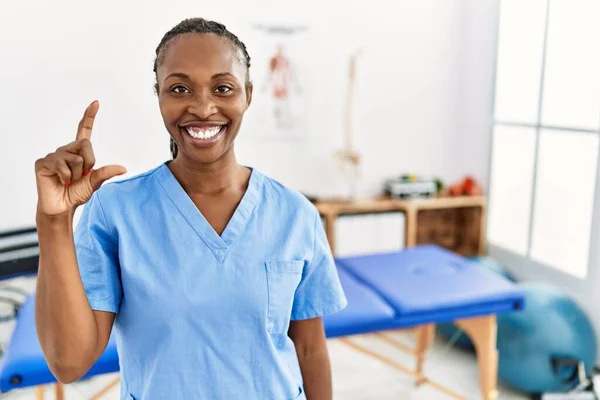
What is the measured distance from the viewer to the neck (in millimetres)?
933

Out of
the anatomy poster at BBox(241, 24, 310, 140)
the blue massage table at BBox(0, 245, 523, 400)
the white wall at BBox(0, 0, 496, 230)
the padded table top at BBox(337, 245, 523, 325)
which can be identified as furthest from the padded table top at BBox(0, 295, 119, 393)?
the anatomy poster at BBox(241, 24, 310, 140)

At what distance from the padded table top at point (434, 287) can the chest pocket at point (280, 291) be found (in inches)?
39.4

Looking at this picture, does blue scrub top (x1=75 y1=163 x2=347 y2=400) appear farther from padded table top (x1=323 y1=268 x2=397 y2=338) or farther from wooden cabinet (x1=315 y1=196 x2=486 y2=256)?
wooden cabinet (x1=315 y1=196 x2=486 y2=256)

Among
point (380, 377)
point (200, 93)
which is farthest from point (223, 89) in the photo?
point (380, 377)

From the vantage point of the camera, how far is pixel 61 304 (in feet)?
2.45

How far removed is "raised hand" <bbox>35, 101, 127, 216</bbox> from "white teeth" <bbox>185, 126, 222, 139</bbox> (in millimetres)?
133

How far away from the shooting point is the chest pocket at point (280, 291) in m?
0.91

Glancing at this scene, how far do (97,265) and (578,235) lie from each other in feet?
7.97

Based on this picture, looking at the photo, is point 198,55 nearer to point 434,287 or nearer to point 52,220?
point 52,220

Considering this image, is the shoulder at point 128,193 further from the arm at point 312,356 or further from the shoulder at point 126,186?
the arm at point 312,356

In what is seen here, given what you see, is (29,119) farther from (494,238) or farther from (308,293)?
(494,238)

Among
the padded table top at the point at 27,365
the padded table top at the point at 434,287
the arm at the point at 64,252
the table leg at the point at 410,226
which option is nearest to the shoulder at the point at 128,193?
the arm at the point at 64,252

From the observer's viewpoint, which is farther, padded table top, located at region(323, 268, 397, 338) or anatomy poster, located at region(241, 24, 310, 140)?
anatomy poster, located at region(241, 24, 310, 140)

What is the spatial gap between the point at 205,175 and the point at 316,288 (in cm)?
27
